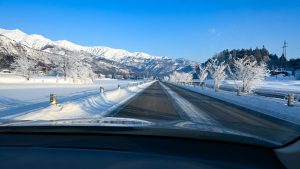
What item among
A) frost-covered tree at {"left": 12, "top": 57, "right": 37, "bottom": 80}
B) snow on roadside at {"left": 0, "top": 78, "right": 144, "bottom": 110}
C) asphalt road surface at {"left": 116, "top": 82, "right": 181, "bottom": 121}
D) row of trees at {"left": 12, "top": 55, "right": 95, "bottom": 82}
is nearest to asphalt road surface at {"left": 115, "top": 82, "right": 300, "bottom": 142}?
asphalt road surface at {"left": 116, "top": 82, "right": 181, "bottom": 121}

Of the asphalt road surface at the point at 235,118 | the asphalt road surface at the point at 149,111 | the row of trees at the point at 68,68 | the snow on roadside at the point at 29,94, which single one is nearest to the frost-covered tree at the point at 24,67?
the row of trees at the point at 68,68

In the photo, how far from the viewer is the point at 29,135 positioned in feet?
8.64

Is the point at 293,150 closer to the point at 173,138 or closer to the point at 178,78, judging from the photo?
the point at 173,138

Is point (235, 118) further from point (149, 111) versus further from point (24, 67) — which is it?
point (24, 67)

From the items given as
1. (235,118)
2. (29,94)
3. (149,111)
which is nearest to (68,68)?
(29,94)

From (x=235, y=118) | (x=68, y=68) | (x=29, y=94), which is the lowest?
(x=29, y=94)

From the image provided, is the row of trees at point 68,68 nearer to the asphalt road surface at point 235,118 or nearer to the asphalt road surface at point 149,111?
the asphalt road surface at point 149,111

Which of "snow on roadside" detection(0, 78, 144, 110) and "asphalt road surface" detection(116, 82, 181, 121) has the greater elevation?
"asphalt road surface" detection(116, 82, 181, 121)

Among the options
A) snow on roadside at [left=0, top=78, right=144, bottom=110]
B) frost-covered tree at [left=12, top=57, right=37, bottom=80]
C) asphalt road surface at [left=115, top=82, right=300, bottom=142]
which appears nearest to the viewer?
asphalt road surface at [left=115, top=82, right=300, bottom=142]

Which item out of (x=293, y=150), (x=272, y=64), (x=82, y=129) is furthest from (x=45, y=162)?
(x=272, y=64)

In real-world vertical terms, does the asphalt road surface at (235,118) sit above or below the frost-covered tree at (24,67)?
below

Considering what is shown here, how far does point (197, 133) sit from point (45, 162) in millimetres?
964

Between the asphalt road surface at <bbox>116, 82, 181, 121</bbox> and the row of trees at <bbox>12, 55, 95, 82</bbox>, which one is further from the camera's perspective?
the row of trees at <bbox>12, 55, 95, 82</bbox>

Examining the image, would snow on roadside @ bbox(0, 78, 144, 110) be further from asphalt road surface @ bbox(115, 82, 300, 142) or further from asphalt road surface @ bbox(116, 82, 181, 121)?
asphalt road surface @ bbox(115, 82, 300, 142)
